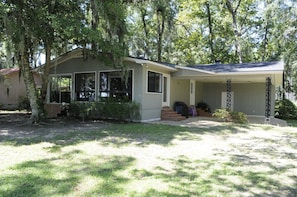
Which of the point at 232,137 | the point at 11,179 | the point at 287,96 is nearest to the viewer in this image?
the point at 11,179

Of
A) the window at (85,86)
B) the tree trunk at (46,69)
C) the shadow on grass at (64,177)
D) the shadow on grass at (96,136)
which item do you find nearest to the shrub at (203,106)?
the window at (85,86)

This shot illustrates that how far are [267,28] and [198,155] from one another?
68.2 ft

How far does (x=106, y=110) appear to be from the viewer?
11828 mm

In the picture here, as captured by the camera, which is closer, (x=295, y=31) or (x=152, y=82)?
(x=152, y=82)

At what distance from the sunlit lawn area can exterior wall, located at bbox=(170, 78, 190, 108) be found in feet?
20.2

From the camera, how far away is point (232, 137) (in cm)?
800

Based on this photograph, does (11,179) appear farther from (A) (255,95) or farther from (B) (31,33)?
(A) (255,95)

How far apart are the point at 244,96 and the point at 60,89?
37.0 feet

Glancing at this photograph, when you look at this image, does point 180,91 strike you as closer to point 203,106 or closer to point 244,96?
point 203,106

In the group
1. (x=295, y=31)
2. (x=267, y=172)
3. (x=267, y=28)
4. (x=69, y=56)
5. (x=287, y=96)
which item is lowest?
(x=267, y=172)

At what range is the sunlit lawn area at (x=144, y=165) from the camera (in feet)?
11.8

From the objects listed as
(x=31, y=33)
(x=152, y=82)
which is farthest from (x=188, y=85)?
(x=31, y=33)

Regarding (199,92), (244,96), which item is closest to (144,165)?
(199,92)

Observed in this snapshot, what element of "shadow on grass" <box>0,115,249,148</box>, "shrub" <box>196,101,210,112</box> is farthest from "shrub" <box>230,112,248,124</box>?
"shrub" <box>196,101,210,112</box>
